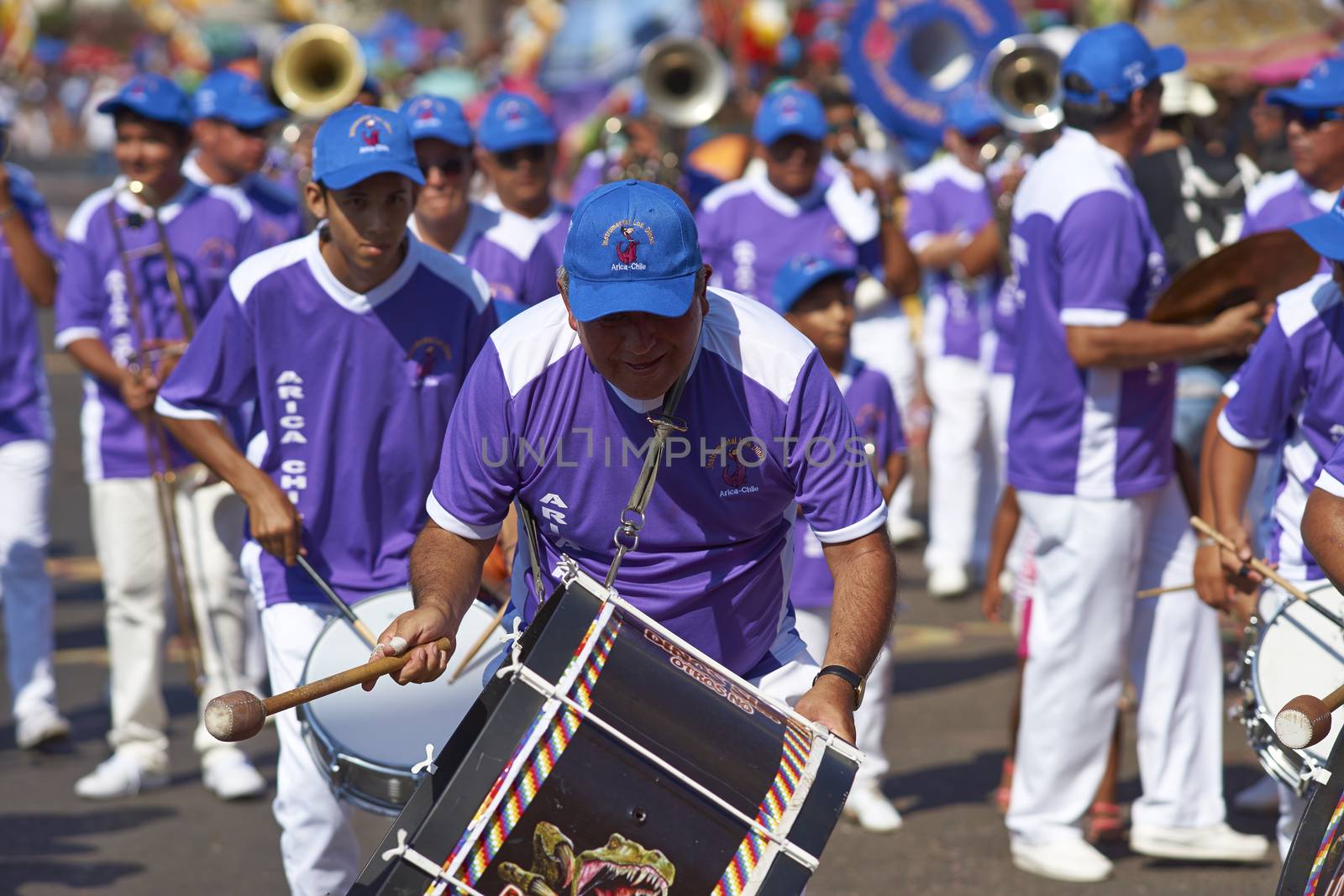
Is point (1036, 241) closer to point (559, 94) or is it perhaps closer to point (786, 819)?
point (786, 819)

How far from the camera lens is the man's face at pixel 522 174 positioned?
7285 mm

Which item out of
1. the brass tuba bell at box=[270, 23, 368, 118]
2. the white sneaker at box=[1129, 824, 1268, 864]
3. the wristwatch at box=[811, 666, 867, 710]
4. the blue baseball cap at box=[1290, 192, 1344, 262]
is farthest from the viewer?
the brass tuba bell at box=[270, 23, 368, 118]

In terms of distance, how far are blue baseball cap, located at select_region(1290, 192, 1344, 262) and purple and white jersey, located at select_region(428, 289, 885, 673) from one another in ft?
4.10

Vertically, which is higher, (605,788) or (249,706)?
(249,706)

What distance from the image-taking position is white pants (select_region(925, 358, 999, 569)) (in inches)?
390

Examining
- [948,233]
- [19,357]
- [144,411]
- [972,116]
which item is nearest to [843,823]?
[144,411]

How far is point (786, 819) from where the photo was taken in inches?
120

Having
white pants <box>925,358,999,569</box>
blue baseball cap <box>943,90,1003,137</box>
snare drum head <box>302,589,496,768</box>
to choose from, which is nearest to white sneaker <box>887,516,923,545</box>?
white pants <box>925,358,999,569</box>

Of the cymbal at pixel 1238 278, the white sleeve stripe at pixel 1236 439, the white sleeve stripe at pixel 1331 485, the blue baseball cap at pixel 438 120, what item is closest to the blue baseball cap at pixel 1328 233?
the white sleeve stripe at pixel 1331 485

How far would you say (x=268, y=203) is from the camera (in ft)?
25.6

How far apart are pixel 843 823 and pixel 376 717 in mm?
2547

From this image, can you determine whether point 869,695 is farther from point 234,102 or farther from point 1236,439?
point 234,102

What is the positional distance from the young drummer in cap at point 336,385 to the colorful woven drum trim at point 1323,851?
101 inches

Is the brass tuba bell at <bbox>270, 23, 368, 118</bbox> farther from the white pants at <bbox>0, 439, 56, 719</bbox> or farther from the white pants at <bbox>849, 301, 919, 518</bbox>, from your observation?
the white pants at <bbox>849, 301, 919, 518</bbox>
